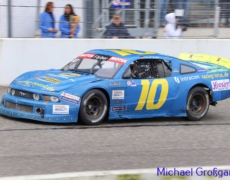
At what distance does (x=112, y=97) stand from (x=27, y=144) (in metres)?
2.09

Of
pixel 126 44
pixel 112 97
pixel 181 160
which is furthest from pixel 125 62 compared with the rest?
pixel 126 44

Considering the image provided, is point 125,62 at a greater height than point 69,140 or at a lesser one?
greater

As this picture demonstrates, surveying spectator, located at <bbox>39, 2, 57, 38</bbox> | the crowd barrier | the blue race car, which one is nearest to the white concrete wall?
spectator, located at <bbox>39, 2, 57, 38</bbox>

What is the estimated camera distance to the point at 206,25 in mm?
14836

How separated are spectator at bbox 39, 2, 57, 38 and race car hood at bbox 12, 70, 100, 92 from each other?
3.91m

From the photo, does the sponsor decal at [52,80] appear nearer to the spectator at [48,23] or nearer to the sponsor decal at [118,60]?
the sponsor decal at [118,60]

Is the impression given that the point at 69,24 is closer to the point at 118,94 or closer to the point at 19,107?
the point at 118,94

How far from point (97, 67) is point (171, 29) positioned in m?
5.33

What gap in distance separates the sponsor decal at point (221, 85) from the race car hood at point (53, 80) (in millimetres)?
2604

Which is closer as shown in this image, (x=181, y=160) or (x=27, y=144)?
(x=181, y=160)

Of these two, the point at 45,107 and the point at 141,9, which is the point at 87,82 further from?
the point at 141,9

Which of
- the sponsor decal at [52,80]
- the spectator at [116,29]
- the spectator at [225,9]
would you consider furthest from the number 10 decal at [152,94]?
the spectator at [225,9]

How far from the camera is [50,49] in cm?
1334

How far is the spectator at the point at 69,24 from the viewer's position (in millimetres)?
13625
